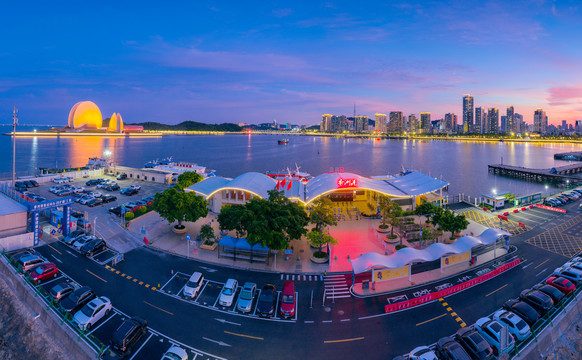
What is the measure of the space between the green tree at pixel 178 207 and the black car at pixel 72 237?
6478 millimetres

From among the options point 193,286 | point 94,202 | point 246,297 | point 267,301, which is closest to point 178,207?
point 193,286

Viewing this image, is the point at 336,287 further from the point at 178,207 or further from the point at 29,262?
the point at 29,262

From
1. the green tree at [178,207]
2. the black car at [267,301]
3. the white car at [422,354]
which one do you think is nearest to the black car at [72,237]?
the green tree at [178,207]

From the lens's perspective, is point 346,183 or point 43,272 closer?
point 43,272

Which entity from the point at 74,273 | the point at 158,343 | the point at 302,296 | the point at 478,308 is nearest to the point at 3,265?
the point at 74,273

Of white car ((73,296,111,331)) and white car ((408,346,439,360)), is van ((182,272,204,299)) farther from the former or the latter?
white car ((408,346,439,360))

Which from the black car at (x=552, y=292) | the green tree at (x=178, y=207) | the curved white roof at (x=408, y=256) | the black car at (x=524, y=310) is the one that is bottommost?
the black car at (x=524, y=310)

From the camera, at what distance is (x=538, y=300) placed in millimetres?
17312

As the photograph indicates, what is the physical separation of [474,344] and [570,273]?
12243 mm

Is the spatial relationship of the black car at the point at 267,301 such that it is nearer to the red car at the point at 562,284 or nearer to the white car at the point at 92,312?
the white car at the point at 92,312

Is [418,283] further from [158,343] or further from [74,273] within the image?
[74,273]

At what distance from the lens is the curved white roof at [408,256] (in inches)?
788

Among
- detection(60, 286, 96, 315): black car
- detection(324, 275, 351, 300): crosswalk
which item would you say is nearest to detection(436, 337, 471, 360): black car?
detection(324, 275, 351, 300): crosswalk

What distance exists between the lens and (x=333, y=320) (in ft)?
54.5
